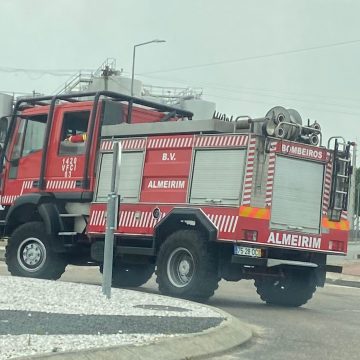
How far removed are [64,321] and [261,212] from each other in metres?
4.61

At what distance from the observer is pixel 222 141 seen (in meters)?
12.3

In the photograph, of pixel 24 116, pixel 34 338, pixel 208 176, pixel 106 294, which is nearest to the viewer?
pixel 34 338

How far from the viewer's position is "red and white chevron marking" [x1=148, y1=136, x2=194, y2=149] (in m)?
12.8

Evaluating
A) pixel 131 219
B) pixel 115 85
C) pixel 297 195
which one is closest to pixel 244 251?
pixel 297 195

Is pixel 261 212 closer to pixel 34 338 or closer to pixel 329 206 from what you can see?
pixel 329 206

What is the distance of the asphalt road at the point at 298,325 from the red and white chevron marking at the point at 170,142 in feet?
8.84

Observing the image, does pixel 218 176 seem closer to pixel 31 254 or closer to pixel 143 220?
pixel 143 220

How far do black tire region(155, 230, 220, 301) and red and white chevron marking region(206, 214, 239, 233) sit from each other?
15.6 inches

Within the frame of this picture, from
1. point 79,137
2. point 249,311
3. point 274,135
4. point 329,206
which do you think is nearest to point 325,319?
point 249,311

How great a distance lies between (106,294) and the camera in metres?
10.9

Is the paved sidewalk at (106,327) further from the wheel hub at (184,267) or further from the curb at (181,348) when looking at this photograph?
the wheel hub at (184,267)

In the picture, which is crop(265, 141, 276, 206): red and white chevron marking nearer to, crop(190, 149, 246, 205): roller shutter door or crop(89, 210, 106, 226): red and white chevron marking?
crop(190, 149, 246, 205): roller shutter door

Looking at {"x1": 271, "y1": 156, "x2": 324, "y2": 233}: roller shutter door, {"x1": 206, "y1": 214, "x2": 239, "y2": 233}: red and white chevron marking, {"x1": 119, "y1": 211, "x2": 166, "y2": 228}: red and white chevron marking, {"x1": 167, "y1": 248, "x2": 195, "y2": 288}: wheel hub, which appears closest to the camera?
{"x1": 206, "y1": 214, "x2": 239, "y2": 233}: red and white chevron marking

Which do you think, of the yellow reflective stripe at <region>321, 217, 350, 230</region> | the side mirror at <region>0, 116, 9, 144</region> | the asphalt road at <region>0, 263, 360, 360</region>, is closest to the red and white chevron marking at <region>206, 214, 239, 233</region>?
the asphalt road at <region>0, 263, 360, 360</region>
